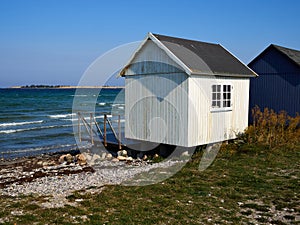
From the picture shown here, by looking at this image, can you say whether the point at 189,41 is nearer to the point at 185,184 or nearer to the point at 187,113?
the point at 187,113

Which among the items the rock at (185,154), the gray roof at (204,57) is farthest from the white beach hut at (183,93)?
the rock at (185,154)

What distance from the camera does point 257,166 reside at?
1120 centimetres

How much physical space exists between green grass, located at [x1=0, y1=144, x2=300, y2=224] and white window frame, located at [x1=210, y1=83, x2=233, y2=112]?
3.39 metres

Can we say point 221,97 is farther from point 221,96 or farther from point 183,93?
point 183,93

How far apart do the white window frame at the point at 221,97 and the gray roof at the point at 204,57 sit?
1.92 ft

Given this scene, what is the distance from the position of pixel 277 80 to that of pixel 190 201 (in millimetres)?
12735

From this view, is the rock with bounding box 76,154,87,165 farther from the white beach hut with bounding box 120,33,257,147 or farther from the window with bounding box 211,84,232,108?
the window with bounding box 211,84,232,108

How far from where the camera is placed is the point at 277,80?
59.1 feet

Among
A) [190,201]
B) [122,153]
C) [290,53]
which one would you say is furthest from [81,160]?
[290,53]

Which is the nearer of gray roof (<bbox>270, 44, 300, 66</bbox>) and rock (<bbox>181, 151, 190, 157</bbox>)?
rock (<bbox>181, 151, 190, 157</bbox>)

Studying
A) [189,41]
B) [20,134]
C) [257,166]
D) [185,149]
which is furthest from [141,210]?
[20,134]

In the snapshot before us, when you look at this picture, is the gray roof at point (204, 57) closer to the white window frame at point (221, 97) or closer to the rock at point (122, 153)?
the white window frame at point (221, 97)

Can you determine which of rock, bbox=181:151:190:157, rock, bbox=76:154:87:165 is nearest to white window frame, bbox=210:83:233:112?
rock, bbox=181:151:190:157

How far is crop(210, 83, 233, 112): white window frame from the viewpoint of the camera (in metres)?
13.3
